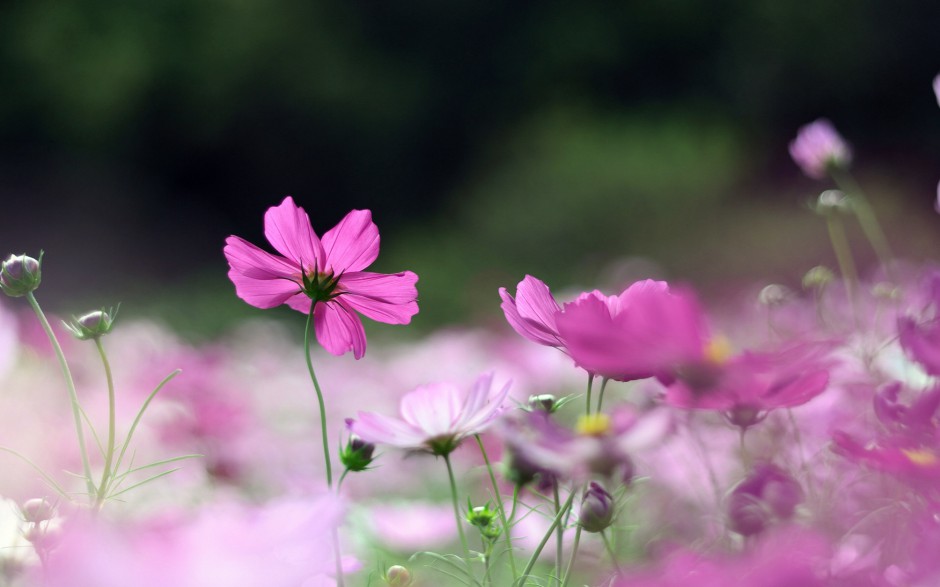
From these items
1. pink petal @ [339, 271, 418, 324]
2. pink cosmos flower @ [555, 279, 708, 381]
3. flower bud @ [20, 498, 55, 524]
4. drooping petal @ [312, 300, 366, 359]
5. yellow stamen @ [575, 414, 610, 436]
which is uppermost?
pink cosmos flower @ [555, 279, 708, 381]

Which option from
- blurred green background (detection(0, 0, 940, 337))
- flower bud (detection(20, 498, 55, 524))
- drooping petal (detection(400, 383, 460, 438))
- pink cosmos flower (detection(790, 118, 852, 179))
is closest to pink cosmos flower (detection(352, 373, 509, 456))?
drooping petal (detection(400, 383, 460, 438))

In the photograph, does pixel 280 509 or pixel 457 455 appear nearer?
pixel 280 509

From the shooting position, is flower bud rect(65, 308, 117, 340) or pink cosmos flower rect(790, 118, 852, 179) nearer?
flower bud rect(65, 308, 117, 340)

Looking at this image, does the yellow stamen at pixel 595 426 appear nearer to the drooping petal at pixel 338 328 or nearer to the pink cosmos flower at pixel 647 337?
the pink cosmos flower at pixel 647 337

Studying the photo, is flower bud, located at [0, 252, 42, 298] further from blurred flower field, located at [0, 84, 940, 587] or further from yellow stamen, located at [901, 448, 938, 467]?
yellow stamen, located at [901, 448, 938, 467]

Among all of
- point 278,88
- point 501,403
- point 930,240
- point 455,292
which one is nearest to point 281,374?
point 501,403

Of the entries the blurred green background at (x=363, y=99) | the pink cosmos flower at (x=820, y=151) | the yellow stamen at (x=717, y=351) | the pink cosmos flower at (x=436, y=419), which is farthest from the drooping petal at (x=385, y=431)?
the blurred green background at (x=363, y=99)

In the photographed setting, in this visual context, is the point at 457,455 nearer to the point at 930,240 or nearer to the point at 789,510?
the point at 789,510
